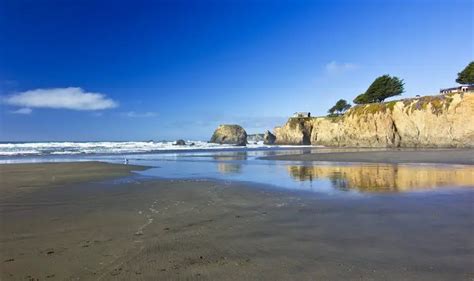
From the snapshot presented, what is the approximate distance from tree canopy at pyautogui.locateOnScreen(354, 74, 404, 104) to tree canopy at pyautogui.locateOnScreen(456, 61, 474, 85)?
12.7m

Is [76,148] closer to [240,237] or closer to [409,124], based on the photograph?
[409,124]

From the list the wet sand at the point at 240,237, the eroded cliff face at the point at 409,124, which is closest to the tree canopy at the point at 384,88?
the eroded cliff face at the point at 409,124

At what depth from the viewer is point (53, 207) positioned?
933 centimetres

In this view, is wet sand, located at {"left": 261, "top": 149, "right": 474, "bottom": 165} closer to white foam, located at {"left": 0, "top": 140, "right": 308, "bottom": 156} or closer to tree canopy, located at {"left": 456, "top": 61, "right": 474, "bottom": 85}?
white foam, located at {"left": 0, "top": 140, "right": 308, "bottom": 156}

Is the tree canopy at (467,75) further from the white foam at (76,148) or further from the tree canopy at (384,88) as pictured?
the white foam at (76,148)

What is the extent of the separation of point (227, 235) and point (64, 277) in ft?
9.13

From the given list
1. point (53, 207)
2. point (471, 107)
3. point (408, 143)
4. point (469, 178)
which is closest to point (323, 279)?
point (53, 207)

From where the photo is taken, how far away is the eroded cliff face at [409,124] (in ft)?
150

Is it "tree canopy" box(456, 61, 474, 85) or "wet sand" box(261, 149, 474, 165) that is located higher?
"tree canopy" box(456, 61, 474, 85)

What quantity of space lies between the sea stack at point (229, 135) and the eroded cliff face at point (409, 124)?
3700 centimetres

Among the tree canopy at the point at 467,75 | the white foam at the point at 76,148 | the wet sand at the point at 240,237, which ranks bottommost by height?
the wet sand at the point at 240,237

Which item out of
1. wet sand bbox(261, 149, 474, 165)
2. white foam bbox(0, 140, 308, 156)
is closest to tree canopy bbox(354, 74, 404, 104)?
white foam bbox(0, 140, 308, 156)

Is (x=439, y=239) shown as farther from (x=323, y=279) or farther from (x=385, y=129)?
(x=385, y=129)

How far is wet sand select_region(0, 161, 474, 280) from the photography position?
14.6 feet
